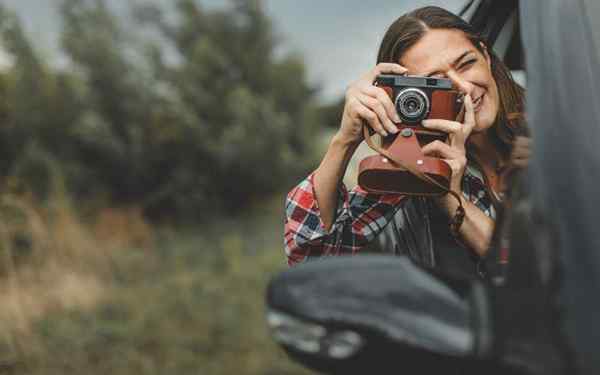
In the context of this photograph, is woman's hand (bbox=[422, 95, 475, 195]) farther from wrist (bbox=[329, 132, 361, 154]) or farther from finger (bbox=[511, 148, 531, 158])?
finger (bbox=[511, 148, 531, 158])

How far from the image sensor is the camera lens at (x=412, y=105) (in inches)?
40.6

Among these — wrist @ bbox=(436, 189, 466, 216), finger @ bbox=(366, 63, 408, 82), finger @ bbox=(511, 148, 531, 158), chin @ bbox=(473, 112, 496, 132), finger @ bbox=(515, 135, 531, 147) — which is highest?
finger @ bbox=(366, 63, 408, 82)

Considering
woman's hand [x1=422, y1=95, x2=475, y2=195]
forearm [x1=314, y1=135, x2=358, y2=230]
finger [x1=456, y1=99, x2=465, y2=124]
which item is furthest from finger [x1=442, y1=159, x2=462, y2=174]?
forearm [x1=314, y1=135, x2=358, y2=230]

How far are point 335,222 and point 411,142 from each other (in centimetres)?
29

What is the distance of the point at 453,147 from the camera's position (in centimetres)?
104

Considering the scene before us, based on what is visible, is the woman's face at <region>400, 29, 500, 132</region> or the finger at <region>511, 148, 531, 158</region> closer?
the finger at <region>511, 148, 531, 158</region>

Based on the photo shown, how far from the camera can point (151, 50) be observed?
6930 mm

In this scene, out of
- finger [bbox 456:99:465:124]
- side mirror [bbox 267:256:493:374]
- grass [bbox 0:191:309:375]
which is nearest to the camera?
side mirror [bbox 267:256:493:374]

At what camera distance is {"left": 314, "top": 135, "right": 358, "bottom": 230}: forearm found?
110 centimetres

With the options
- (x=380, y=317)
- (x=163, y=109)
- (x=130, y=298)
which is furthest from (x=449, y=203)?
(x=163, y=109)

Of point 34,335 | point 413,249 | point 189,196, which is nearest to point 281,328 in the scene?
point 413,249

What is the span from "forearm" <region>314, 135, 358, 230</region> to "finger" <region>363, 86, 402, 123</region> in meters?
0.11

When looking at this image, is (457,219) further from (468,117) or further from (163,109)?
(163,109)

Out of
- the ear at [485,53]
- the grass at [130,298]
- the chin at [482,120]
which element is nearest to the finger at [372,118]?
the chin at [482,120]
